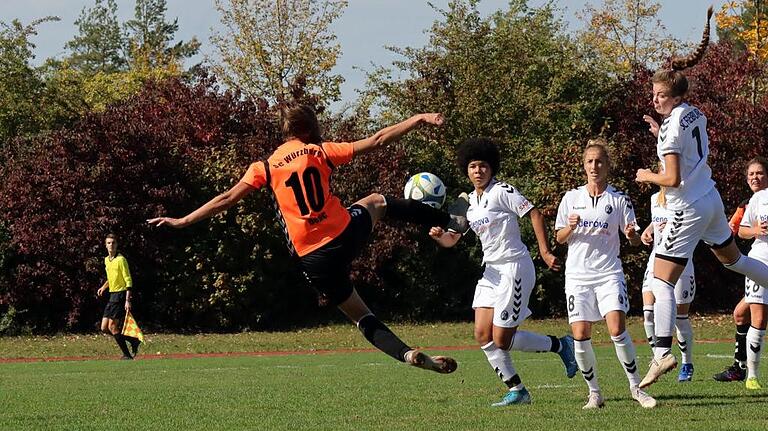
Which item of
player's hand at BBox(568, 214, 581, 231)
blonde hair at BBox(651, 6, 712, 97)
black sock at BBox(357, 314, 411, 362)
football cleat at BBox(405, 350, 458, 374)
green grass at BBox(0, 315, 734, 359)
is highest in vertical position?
blonde hair at BBox(651, 6, 712, 97)

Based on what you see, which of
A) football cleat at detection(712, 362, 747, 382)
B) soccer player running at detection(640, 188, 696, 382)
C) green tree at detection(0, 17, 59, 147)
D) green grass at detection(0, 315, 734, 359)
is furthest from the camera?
green tree at detection(0, 17, 59, 147)

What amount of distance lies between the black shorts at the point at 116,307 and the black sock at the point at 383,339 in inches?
483

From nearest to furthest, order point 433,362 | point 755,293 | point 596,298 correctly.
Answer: point 433,362, point 596,298, point 755,293

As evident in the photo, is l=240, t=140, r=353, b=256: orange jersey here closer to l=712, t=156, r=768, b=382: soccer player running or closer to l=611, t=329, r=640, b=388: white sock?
l=611, t=329, r=640, b=388: white sock

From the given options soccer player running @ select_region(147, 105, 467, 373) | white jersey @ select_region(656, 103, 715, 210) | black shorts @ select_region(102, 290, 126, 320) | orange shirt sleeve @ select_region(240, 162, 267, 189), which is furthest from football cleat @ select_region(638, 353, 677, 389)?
black shorts @ select_region(102, 290, 126, 320)

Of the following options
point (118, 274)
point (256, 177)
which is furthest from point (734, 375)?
point (118, 274)

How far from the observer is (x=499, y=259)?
984 centimetres

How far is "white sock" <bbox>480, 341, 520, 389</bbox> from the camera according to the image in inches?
384

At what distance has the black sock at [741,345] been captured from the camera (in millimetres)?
11617

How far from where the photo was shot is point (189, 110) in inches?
1214

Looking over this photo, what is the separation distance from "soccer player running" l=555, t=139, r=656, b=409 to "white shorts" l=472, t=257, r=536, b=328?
0.38 metres

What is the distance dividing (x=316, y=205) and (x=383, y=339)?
1.19 m

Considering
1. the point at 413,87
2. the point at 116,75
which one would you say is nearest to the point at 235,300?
the point at 413,87

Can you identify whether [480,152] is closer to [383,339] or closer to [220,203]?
[383,339]
